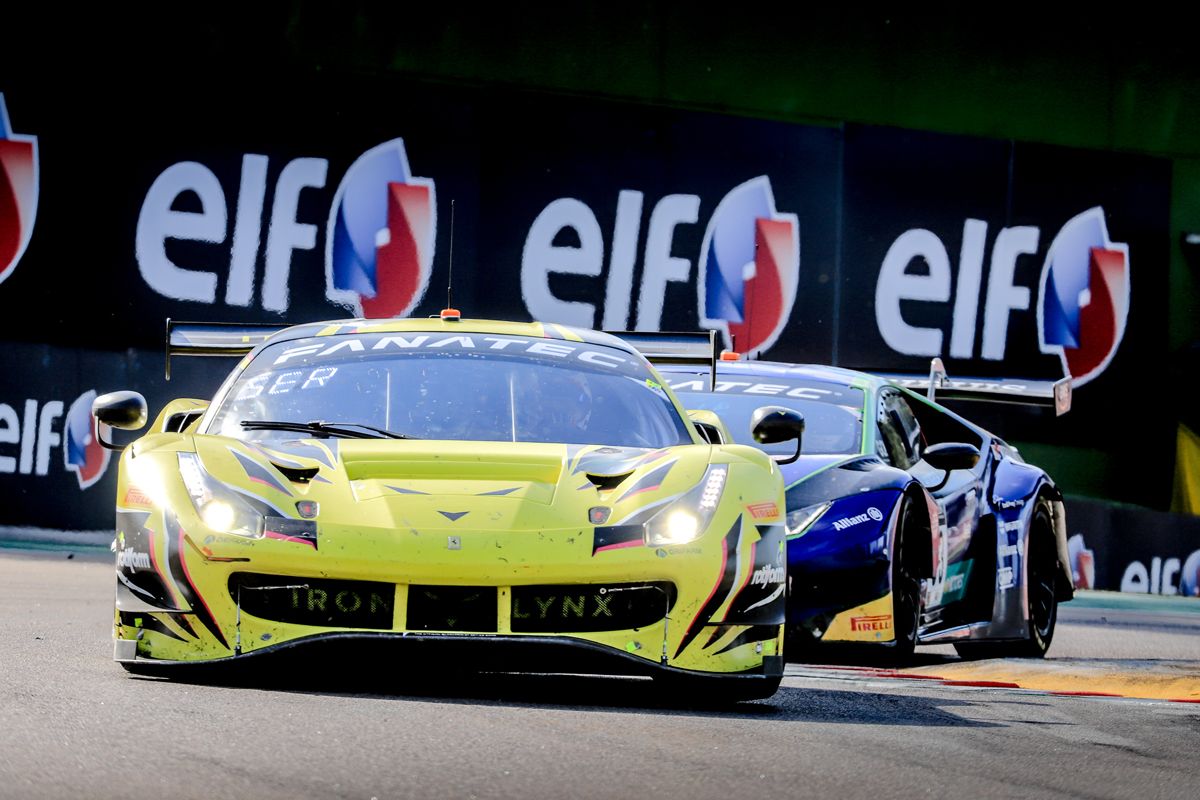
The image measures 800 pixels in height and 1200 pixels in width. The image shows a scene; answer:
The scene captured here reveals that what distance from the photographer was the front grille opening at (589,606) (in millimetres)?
6316

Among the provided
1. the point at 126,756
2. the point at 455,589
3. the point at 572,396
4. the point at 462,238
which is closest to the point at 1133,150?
the point at 462,238

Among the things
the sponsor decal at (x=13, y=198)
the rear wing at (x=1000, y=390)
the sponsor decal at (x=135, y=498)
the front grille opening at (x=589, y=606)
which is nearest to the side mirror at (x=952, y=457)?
the rear wing at (x=1000, y=390)

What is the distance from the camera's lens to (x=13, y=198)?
1820 centimetres

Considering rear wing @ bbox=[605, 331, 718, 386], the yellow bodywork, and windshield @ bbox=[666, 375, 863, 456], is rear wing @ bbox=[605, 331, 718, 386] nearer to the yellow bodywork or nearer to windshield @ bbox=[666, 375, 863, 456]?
windshield @ bbox=[666, 375, 863, 456]

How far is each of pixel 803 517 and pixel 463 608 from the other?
9.32ft

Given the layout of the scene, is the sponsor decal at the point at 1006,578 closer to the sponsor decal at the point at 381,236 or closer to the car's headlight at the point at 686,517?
the car's headlight at the point at 686,517

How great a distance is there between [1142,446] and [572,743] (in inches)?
695

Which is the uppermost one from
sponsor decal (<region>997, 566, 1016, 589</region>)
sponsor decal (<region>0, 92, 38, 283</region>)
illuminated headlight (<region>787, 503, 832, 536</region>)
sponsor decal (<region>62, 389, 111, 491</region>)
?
sponsor decal (<region>0, 92, 38, 283</region>)

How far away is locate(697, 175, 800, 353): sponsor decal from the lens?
810 inches

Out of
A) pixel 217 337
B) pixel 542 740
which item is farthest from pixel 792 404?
pixel 542 740

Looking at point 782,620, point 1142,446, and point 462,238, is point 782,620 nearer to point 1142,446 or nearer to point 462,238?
point 462,238

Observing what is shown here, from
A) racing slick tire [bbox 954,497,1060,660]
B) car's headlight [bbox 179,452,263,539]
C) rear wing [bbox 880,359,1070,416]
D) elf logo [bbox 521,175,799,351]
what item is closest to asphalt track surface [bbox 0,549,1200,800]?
car's headlight [bbox 179,452,263,539]

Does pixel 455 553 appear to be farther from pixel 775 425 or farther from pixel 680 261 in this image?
pixel 680 261

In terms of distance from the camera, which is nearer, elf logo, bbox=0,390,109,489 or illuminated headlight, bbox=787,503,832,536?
illuminated headlight, bbox=787,503,832,536
